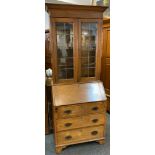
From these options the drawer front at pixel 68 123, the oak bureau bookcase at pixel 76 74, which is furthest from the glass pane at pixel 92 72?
the drawer front at pixel 68 123

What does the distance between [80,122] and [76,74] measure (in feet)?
2.06

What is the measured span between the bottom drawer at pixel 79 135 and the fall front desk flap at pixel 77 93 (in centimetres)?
40

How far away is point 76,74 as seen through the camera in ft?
7.48

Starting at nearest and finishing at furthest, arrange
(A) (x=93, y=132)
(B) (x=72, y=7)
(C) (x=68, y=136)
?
(B) (x=72, y=7) < (C) (x=68, y=136) < (A) (x=93, y=132)

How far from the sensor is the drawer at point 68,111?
2.09m

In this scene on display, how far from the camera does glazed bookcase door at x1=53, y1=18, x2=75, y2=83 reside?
2123 millimetres

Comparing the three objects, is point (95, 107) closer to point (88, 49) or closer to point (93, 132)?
point (93, 132)

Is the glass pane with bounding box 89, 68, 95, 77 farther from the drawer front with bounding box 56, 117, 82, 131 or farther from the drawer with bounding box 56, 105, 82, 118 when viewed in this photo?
the drawer front with bounding box 56, 117, 82, 131

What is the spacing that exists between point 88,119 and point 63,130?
35cm

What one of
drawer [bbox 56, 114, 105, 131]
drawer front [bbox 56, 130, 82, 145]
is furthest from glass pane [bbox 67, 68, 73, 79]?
drawer front [bbox 56, 130, 82, 145]

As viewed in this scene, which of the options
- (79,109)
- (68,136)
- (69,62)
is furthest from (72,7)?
(68,136)

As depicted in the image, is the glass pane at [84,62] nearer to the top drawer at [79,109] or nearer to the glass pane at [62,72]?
the glass pane at [62,72]
